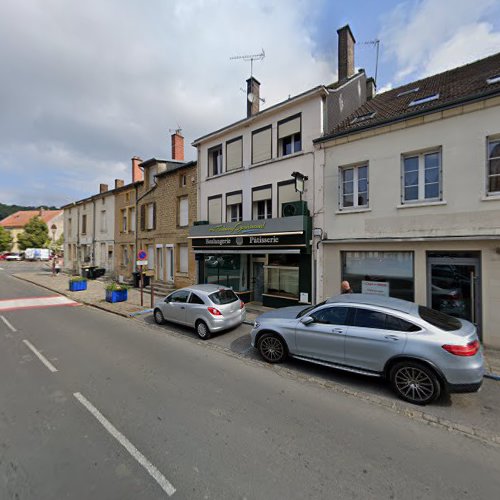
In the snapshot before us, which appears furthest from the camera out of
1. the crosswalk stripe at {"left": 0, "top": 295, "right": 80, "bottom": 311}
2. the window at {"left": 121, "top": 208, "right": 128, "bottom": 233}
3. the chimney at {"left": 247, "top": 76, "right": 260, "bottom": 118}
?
the window at {"left": 121, "top": 208, "right": 128, "bottom": 233}

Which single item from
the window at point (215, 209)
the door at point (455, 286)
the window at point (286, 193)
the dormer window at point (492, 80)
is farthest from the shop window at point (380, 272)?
the window at point (215, 209)

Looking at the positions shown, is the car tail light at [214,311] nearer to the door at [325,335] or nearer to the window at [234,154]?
the door at [325,335]

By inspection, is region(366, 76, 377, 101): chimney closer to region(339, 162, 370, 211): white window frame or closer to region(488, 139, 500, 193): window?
region(339, 162, 370, 211): white window frame

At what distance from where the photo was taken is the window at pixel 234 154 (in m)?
12.7

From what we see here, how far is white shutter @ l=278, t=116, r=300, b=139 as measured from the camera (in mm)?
10719

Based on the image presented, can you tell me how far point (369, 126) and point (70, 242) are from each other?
30065 millimetres

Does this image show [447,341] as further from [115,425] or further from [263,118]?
[263,118]

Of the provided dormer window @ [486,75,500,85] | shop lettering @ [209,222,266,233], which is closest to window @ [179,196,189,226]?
shop lettering @ [209,222,266,233]

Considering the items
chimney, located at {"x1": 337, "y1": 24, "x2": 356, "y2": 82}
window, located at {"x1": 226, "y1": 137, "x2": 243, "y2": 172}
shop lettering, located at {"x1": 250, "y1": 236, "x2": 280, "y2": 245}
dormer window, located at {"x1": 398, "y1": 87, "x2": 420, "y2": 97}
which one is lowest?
shop lettering, located at {"x1": 250, "y1": 236, "x2": 280, "y2": 245}

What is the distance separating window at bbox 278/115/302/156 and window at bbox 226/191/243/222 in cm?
272

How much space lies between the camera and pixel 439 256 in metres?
7.73

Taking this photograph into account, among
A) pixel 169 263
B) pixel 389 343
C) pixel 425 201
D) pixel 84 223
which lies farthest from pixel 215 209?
pixel 84 223

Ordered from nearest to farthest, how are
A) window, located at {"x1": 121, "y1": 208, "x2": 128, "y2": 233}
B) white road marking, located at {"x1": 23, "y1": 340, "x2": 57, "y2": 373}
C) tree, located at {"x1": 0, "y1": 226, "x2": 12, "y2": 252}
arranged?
white road marking, located at {"x1": 23, "y1": 340, "x2": 57, "y2": 373}, window, located at {"x1": 121, "y1": 208, "x2": 128, "y2": 233}, tree, located at {"x1": 0, "y1": 226, "x2": 12, "y2": 252}

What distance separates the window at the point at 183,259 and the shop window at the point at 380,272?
9.15 metres
